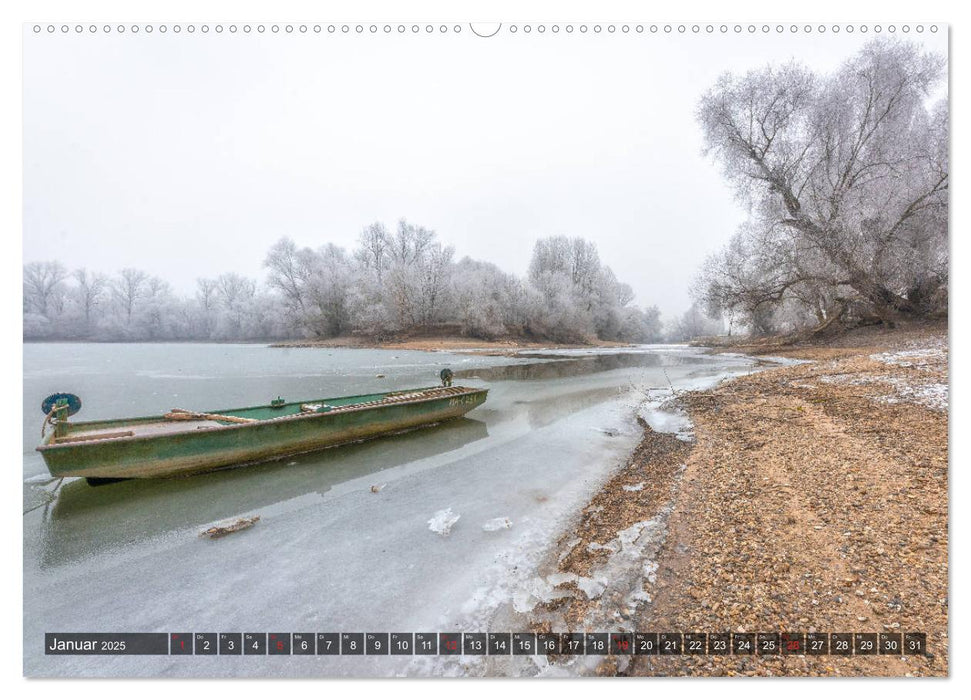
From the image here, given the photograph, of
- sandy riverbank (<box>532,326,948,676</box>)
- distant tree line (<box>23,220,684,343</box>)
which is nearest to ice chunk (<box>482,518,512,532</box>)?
sandy riverbank (<box>532,326,948,676</box>)

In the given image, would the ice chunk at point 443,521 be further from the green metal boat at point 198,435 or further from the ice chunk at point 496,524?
the green metal boat at point 198,435

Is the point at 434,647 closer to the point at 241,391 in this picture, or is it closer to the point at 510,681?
the point at 510,681

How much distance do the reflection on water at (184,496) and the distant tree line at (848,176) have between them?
19.5 ft

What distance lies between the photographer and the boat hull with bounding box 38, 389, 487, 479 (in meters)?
3.86

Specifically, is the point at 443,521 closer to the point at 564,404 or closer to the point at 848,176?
the point at 564,404

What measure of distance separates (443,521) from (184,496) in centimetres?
322

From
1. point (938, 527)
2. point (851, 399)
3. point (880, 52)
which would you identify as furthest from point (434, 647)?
point (851, 399)

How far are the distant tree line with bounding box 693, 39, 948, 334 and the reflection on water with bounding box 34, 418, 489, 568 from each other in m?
5.94

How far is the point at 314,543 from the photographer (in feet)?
10.1

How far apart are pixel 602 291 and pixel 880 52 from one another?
40123 mm

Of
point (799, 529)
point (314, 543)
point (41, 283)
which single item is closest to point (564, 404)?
point (799, 529)

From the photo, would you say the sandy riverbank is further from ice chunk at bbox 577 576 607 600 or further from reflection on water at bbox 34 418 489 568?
reflection on water at bbox 34 418 489 568

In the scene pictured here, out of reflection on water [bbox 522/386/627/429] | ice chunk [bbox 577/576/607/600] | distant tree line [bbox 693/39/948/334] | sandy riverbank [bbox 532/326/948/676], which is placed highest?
distant tree line [bbox 693/39/948/334]

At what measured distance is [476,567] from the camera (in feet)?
8.61
